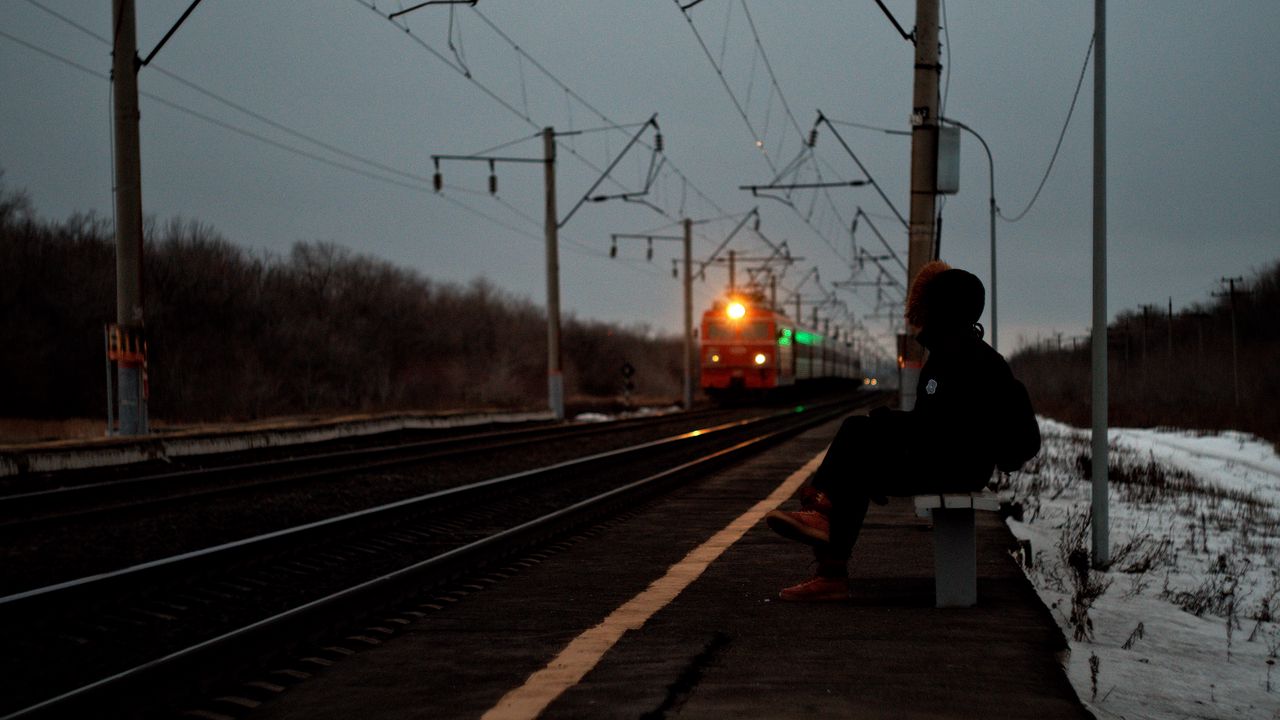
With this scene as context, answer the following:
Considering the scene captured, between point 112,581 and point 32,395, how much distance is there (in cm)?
3199

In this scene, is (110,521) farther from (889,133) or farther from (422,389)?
(422,389)

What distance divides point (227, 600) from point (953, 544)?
378 centimetres

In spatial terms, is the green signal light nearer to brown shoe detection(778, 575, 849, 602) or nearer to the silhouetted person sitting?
brown shoe detection(778, 575, 849, 602)

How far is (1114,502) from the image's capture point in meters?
14.7

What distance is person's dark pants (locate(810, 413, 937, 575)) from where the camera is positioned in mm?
5406

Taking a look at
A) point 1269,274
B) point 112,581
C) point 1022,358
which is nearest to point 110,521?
point 112,581

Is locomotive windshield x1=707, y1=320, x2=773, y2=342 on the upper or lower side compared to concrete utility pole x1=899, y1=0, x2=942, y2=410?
lower

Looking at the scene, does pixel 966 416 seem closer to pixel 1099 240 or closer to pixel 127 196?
pixel 1099 240

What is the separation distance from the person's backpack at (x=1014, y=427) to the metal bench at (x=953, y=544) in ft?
0.69

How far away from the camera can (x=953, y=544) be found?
557 cm

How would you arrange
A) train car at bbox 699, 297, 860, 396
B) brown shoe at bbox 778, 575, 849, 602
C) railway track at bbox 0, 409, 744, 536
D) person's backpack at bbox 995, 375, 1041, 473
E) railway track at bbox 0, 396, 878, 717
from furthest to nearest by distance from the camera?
train car at bbox 699, 297, 860, 396 < railway track at bbox 0, 409, 744, 536 < brown shoe at bbox 778, 575, 849, 602 < person's backpack at bbox 995, 375, 1041, 473 < railway track at bbox 0, 396, 878, 717

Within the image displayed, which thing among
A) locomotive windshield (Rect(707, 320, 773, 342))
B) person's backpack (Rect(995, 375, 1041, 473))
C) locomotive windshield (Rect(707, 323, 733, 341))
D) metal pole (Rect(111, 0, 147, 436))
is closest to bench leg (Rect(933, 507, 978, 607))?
person's backpack (Rect(995, 375, 1041, 473))

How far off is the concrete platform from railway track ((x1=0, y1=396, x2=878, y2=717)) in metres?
0.32

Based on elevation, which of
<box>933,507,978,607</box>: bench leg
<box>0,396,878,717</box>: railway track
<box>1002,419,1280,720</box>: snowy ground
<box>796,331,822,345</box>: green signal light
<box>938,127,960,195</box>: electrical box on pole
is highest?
<box>938,127,960,195</box>: electrical box on pole
